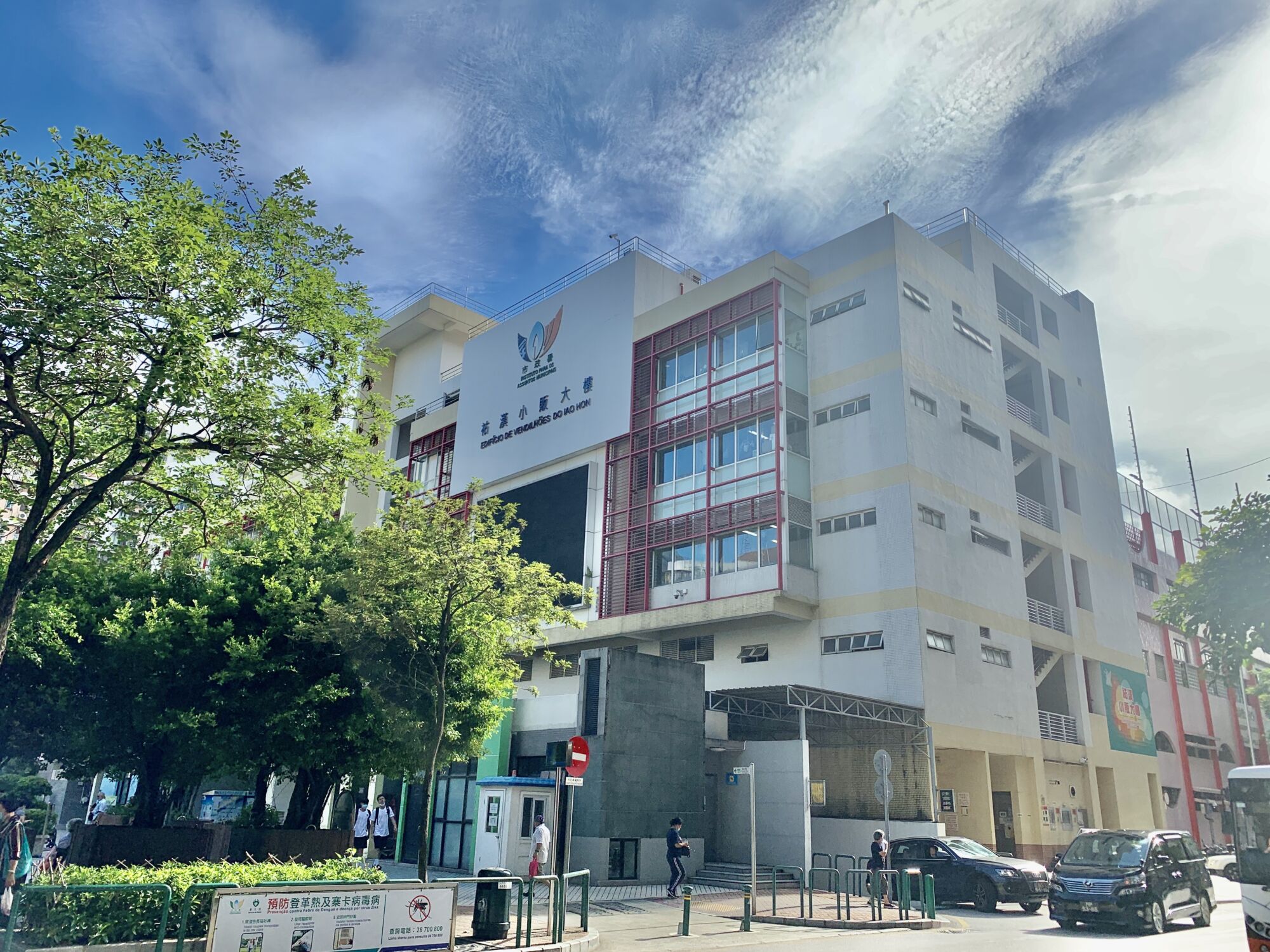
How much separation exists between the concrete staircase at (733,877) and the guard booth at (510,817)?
14.3 feet

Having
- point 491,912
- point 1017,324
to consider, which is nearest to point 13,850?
point 491,912

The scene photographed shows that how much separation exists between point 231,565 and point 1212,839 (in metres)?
52.8

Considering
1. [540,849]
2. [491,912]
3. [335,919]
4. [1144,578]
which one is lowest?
[491,912]

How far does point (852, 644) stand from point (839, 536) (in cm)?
401

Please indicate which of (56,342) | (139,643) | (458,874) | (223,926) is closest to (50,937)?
(223,926)

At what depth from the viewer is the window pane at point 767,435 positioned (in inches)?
1394

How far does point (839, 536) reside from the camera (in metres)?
34.7

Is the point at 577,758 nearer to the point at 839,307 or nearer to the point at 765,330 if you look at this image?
the point at 765,330

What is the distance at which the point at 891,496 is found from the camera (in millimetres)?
33312

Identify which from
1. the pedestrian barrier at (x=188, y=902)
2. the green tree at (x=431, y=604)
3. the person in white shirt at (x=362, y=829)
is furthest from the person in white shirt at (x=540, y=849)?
the pedestrian barrier at (x=188, y=902)

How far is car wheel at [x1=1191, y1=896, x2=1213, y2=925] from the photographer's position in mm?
17969

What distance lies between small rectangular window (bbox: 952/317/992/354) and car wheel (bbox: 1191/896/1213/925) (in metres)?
24.5

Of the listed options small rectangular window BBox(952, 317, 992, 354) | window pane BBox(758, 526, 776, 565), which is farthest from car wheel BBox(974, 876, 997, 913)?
small rectangular window BBox(952, 317, 992, 354)

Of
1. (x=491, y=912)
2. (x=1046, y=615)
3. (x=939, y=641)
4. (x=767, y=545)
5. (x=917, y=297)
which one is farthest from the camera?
(x=1046, y=615)
